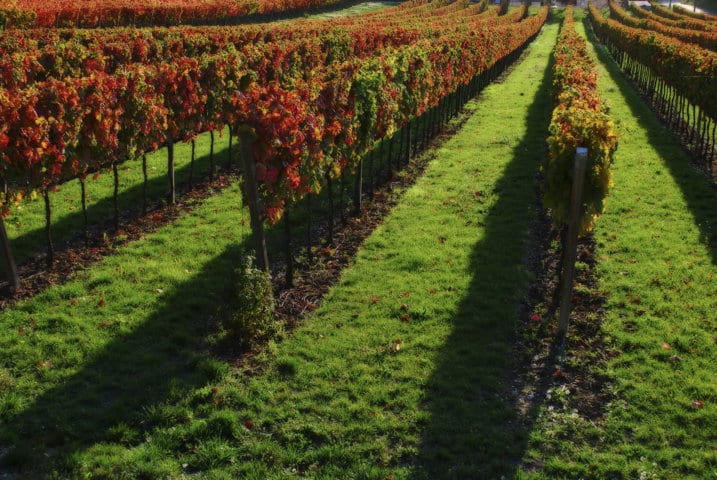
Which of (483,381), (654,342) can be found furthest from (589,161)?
(483,381)

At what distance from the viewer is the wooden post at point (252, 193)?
9.00 m

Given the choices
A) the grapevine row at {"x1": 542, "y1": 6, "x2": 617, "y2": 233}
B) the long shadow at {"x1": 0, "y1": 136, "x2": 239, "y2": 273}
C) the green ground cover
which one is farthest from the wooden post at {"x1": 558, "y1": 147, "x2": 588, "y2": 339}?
the long shadow at {"x1": 0, "y1": 136, "x2": 239, "y2": 273}

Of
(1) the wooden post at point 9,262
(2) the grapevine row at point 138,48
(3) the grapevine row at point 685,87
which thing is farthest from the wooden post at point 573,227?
(2) the grapevine row at point 138,48

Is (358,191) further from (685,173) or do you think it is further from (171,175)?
(685,173)

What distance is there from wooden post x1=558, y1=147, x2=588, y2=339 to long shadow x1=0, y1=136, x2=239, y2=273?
946cm

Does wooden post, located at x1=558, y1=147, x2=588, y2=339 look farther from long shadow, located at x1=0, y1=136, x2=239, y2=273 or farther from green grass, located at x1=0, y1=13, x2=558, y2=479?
long shadow, located at x1=0, y1=136, x2=239, y2=273

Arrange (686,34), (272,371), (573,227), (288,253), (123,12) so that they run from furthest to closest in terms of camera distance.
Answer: (123,12), (686,34), (288,253), (573,227), (272,371)

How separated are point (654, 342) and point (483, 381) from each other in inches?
113

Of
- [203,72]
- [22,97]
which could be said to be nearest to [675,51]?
[203,72]

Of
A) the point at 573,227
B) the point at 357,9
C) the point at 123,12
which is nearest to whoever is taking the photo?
the point at 573,227

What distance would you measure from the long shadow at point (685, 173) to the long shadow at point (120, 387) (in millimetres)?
9616

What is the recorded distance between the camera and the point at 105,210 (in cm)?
1379

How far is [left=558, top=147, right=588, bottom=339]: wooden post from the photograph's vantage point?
8.22 m

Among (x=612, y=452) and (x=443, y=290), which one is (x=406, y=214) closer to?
(x=443, y=290)
